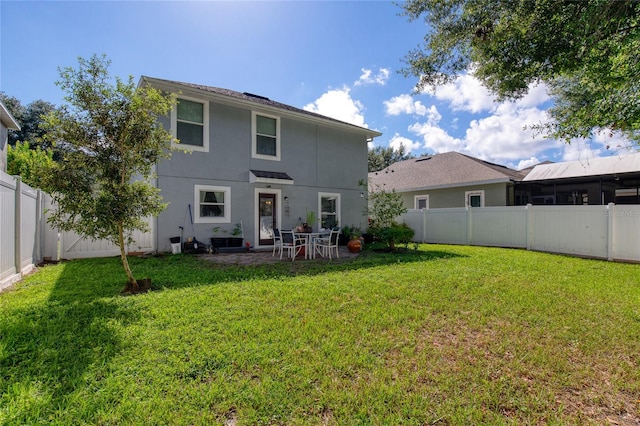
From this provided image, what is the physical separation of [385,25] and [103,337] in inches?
444

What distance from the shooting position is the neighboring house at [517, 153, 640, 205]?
529 inches

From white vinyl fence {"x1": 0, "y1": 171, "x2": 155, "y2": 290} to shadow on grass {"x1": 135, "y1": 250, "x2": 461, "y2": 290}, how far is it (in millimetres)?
1188

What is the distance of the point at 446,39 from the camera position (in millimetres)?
7883

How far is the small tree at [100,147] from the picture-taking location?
4691 mm

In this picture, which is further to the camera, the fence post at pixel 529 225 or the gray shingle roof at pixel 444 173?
the gray shingle roof at pixel 444 173

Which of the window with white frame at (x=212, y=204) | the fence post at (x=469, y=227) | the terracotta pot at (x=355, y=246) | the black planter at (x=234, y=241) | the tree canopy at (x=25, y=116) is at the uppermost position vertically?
the tree canopy at (x=25, y=116)

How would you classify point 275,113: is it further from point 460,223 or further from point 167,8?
point 460,223

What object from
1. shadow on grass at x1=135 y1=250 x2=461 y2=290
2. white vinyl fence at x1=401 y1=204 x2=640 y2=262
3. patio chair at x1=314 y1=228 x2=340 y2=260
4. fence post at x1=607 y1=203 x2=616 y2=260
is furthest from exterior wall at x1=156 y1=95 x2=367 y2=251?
fence post at x1=607 y1=203 x2=616 y2=260

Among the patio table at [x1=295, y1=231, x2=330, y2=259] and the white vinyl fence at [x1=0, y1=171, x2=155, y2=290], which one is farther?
the patio table at [x1=295, y1=231, x2=330, y2=259]

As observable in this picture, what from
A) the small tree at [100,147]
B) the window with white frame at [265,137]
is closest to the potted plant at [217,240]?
the window with white frame at [265,137]

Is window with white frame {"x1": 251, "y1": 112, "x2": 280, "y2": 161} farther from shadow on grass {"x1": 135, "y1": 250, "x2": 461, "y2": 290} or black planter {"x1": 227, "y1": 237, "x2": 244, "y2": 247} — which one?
shadow on grass {"x1": 135, "y1": 250, "x2": 461, "y2": 290}

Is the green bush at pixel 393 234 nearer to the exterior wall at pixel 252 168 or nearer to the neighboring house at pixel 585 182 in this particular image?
the exterior wall at pixel 252 168

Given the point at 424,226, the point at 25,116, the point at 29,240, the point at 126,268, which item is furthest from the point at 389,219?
the point at 25,116

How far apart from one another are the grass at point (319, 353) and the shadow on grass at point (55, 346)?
0.6 inches
